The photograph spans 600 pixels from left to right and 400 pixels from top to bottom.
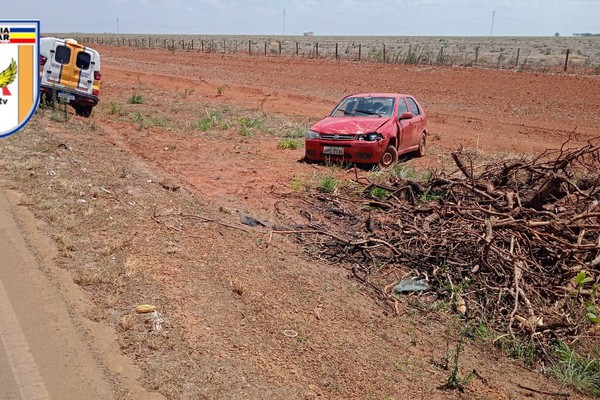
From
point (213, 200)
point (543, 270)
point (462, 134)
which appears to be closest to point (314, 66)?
point (462, 134)

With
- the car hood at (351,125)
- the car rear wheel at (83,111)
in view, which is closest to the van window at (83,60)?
the car rear wheel at (83,111)

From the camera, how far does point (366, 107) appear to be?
11977 millimetres

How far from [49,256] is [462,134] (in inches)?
514

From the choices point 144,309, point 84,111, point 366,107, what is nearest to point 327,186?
point 366,107

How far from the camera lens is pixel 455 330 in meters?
5.16

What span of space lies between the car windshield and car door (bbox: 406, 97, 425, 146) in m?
0.67

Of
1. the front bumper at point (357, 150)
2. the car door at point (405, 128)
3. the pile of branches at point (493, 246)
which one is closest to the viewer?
the pile of branches at point (493, 246)

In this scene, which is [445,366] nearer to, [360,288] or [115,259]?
Answer: [360,288]

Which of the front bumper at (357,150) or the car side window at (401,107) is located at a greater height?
the car side window at (401,107)

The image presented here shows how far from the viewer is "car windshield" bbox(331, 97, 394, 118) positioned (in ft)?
38.6

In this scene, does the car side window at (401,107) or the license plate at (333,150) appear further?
the car side window at (401,107)

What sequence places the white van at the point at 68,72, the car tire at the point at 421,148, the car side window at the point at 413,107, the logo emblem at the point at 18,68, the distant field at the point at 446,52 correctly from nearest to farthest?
the logo emblem at the point at 18,68 → the car side window at the point at 413,107 → the car tire at the point at 421,148 → the white van at the point at 68,72 → the distant field at the point at 446,52

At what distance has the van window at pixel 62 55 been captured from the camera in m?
14.8

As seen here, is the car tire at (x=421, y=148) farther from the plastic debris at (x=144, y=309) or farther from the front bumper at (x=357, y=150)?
the plastic debris at (x=144, y=309)
